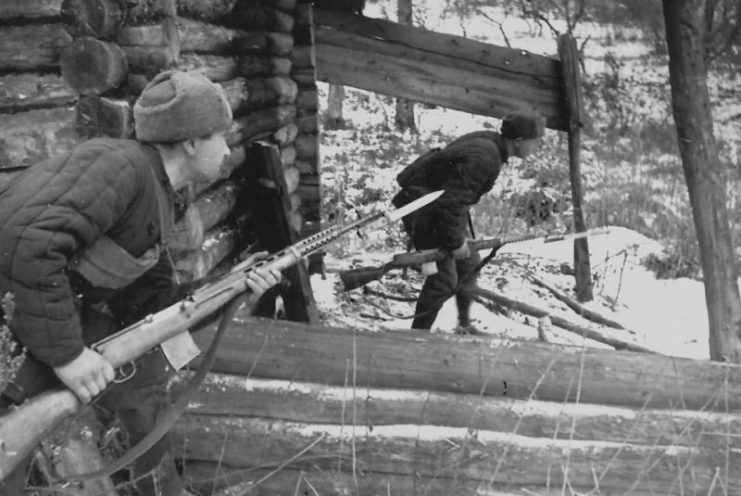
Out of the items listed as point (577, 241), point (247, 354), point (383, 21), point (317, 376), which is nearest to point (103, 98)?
point (247, 354)

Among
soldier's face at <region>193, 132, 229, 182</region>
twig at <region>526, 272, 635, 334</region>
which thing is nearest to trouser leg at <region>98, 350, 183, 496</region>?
soldier's face at <region>193, 132, 229, 182</region>

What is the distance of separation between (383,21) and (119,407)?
5490 millimetres

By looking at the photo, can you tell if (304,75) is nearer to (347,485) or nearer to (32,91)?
(32,91)

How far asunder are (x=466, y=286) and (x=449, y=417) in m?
3.43

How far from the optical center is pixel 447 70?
7.70 meters

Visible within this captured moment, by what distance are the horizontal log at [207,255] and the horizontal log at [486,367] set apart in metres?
0.88

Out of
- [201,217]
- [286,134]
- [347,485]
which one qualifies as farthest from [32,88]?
[286,134]

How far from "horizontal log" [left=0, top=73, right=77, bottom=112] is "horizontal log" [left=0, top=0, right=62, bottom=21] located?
268 millimetres

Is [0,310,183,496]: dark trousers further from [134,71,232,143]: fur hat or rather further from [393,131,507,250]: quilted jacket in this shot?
[393,131,507,250]: quilted jacket

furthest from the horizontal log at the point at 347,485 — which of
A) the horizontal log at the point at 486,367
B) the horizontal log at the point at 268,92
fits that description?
the horizontal log at the point at 268,92

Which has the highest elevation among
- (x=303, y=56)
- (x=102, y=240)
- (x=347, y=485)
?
(x=102, y=240)

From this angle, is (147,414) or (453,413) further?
(453,413)

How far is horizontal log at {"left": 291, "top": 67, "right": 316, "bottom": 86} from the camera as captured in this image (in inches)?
300

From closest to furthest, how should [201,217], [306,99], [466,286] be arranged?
1. [201,217]
2. [466,286]
3. [306,99]
